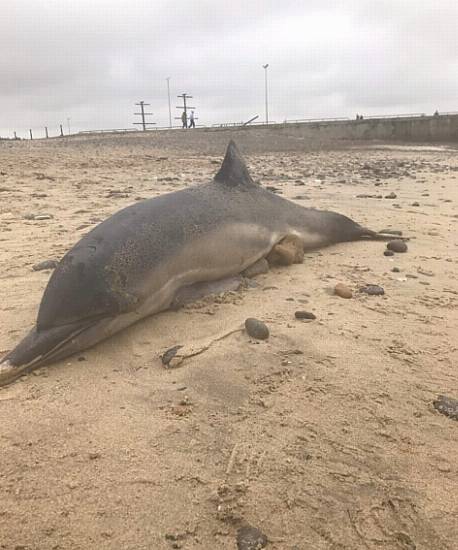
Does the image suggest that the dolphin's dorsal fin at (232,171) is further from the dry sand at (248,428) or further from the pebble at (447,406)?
the pebble at (447,406)

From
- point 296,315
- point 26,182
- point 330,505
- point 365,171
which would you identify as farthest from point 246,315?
point 365,171

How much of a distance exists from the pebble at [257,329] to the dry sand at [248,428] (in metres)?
0.06

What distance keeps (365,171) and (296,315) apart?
11.2 metres

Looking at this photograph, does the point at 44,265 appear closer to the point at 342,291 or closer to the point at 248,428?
the point at 342,291

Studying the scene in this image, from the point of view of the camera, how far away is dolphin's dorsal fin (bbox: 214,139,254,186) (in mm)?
4793

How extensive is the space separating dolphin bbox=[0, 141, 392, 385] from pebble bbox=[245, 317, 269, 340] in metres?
0.67

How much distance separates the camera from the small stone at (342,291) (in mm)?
3893

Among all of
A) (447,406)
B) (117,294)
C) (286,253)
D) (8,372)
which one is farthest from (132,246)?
(447,406)

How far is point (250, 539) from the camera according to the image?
1.70 metres

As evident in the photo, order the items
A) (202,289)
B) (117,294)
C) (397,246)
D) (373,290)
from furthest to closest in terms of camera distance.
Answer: (397,246) < (373,290) < (202,289) < (117,294)

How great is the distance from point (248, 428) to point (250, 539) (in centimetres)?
62

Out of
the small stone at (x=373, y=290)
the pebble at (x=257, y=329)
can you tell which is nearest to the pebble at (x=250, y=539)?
the pebble at (x=257, y=329)

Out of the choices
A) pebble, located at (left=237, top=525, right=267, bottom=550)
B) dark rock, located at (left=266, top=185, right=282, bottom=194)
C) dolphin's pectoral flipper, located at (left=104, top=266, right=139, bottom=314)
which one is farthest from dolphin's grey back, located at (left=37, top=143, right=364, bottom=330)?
dark rock, located at (left=266, top=185, right=282, bottom=194)

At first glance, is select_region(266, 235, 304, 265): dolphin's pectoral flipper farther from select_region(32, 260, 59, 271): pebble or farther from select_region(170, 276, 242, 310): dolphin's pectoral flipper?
select_region(32, 260, 59, 271): pebble
